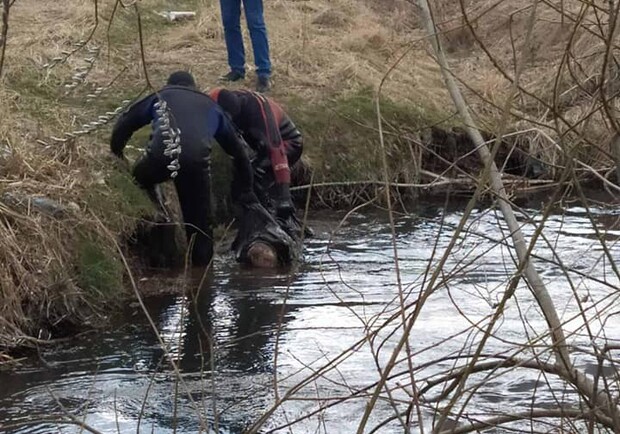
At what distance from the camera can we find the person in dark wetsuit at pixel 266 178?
870 centimetres

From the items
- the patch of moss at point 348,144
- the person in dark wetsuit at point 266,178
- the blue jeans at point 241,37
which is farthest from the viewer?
the patch of moss at point 348,144

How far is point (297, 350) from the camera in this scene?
655 centimetres

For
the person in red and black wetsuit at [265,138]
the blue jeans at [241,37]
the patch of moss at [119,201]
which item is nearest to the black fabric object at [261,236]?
the person in red and black wetsuit at [265,138]

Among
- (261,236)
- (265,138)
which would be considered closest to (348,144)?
(265,138)

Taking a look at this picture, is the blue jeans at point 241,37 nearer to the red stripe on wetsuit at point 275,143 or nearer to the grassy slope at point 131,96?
the grassy slope at point 131,96

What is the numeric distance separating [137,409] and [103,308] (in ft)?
5.68

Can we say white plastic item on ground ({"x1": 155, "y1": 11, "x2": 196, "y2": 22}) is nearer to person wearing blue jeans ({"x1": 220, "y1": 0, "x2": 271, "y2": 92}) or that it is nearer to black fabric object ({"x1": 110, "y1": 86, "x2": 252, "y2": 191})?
person wearing blue jeans ({"x1": 220, "y1": 0, "x2": 271, "y2": 92})

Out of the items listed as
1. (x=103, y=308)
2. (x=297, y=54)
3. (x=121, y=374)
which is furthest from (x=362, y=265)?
(x=297, y=54)

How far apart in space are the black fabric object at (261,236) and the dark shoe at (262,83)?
245 cm

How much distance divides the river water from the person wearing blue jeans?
227 centimetres

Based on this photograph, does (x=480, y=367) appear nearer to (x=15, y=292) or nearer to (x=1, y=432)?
(x=1, y=432)

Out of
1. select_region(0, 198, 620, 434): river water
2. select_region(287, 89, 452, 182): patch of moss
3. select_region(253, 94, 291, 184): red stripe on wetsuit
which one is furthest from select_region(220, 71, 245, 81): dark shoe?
select_region(0, 198, 620, 434): river water

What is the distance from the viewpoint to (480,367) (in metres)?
3.06

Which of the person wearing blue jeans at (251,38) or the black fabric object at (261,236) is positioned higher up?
the person wearing blue jeans at (251,38)
